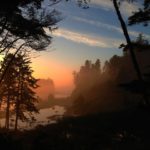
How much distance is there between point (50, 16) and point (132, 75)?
107 m

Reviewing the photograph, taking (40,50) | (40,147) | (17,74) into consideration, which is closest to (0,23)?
(40,50)

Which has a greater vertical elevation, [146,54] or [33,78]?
[146,54]

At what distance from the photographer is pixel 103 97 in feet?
363

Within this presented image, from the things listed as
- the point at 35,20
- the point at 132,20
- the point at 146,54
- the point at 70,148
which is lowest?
the point at 70,148

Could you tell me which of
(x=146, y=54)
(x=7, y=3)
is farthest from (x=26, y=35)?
(x=146, y=54)

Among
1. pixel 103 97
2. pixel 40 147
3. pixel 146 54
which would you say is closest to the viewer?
pixel 40 147

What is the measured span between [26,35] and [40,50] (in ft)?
12.4

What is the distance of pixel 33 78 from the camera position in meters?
56.7

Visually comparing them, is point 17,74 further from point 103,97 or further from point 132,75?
point 132,75

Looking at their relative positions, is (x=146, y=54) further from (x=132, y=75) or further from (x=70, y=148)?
(x=70, y=148)

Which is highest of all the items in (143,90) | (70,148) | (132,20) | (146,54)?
(146,54)

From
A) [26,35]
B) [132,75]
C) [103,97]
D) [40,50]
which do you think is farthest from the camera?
[132,75]

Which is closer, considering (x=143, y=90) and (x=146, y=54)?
(x=143, y=90)

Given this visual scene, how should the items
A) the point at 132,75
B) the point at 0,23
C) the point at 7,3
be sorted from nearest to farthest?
the point at 7,3 < the point at 0,23 < the point at 132,75
